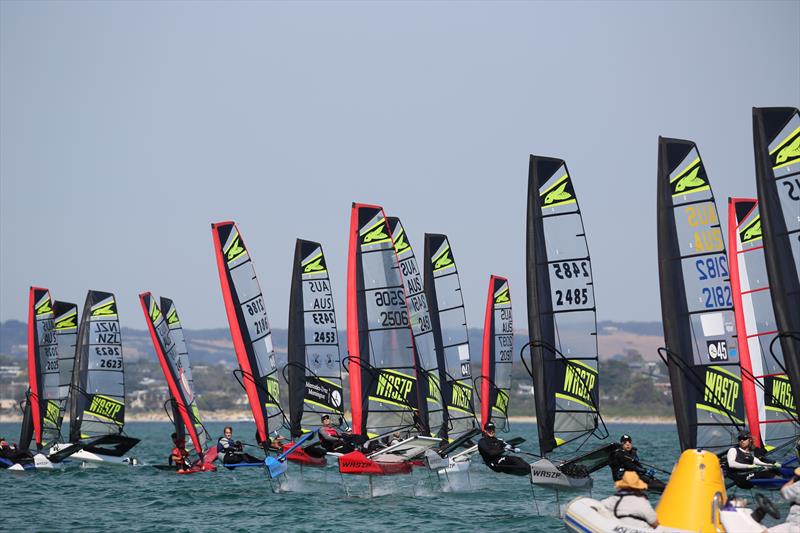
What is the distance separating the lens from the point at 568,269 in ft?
74.2

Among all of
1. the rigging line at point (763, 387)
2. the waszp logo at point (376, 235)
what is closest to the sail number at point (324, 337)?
the waszp logo at point (376, 235)

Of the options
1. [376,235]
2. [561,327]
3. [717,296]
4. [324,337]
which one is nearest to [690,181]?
[717,296]

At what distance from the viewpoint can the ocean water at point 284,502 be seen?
2005 cm

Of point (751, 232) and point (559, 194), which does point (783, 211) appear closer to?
point (559, 194)

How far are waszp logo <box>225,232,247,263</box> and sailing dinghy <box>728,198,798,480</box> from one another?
1236 centimetres

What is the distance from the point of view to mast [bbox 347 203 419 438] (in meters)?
26.7

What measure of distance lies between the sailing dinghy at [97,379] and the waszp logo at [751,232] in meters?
19.7

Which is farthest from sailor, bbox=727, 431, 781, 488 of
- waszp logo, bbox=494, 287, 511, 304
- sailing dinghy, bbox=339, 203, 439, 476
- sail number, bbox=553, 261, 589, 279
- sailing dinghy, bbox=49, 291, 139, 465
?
sailing dinghy, bbox=49, 291, 139, 465

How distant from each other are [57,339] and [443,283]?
12.9 m

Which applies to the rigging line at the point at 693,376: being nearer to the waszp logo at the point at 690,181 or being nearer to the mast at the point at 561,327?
the mast at the point at 561,327

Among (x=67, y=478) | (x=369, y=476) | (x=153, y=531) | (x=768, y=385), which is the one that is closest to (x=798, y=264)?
(x=768, y=385)

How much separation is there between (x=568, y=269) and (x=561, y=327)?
1.16m

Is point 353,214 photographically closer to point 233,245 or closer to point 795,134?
point 233,245

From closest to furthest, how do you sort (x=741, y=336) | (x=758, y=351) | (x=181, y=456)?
(x=741, y=336) → (x=758, y=351) → (x=181, y=456)
